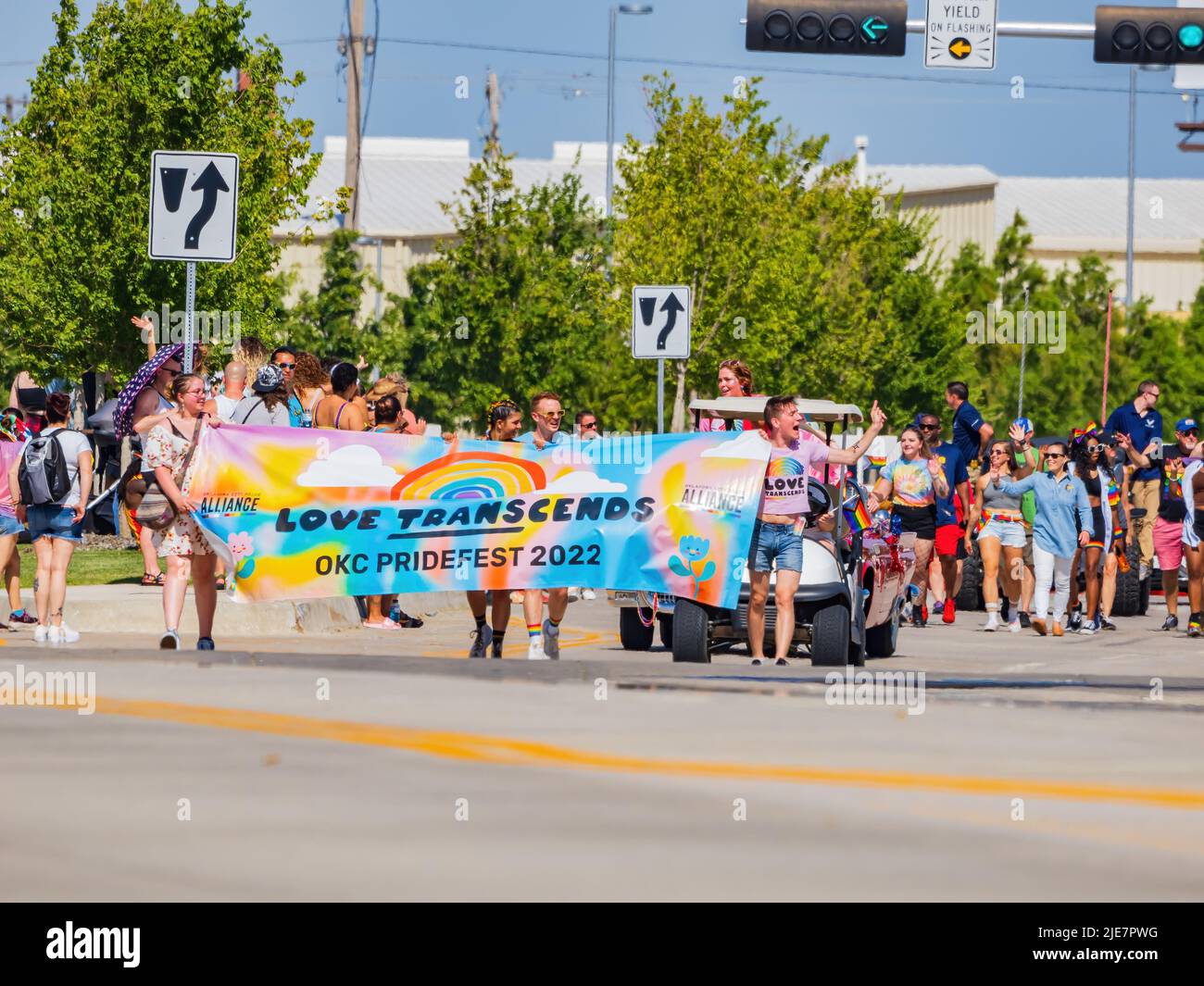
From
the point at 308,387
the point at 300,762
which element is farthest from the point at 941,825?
the point at 308,387

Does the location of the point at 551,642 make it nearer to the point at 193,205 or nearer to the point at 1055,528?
the point at 193,205

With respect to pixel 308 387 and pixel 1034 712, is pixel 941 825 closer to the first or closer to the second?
pixel 1034 712

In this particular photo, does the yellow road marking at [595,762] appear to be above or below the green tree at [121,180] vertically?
below

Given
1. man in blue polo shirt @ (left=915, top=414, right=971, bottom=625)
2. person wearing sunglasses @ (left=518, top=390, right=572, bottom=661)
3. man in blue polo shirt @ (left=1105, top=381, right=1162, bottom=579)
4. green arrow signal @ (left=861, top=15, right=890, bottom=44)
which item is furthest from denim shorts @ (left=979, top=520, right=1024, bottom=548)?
person wearing sunglasses @ (left=518, top=390, right=572, bottom=661)

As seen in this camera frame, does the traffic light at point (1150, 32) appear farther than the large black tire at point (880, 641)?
Yes

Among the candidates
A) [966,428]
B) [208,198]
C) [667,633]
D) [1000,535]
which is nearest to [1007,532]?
[1000,535]

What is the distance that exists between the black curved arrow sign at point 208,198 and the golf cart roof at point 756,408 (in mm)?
3834

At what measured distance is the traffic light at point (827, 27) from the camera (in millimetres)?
20469

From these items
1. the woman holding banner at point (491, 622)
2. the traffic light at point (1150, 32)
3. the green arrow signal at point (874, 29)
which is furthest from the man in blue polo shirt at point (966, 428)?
the woman holding banner at point (491, 622)

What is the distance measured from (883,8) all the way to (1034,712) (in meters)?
10.4

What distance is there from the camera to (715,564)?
15109 mm
